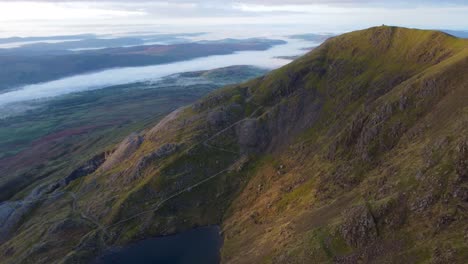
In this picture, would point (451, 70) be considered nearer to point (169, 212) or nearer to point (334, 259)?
point (334, 259)

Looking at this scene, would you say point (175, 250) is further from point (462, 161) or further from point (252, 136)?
point (462, 161)

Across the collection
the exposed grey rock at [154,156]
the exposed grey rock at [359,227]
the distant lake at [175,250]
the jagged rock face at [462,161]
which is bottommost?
the distant lake at [175,250]

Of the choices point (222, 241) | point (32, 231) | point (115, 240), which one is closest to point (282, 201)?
point (222, 241)

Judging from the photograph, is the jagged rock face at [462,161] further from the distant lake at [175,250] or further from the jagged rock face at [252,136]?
the jagged rock face at [252,136]

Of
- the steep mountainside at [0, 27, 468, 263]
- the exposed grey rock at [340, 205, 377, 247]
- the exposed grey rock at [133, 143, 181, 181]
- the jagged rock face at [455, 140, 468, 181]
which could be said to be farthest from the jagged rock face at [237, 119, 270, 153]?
the jagged rock face at [455, 140, 468, 181]

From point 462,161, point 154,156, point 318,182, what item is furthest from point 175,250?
point 462,161

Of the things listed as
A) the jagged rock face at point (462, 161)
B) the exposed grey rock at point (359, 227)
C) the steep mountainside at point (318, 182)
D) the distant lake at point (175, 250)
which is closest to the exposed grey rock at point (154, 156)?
the steep mountainside at point (318, 182)
